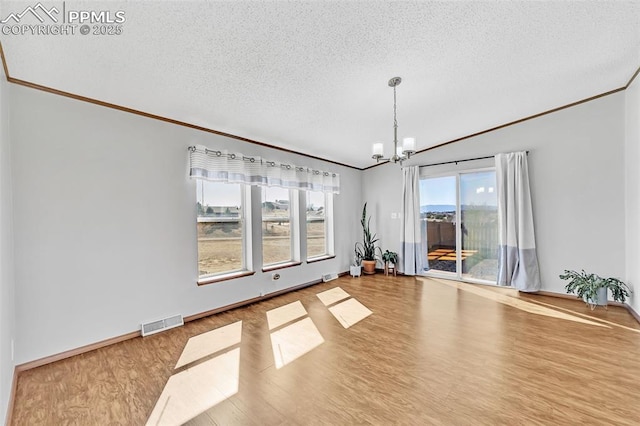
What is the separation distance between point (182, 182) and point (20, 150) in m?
1.40

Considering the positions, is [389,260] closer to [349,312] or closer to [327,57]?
[349,312]

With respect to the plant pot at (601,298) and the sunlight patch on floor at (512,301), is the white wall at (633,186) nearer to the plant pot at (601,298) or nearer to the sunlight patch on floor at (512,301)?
the plant pot at (601,298)

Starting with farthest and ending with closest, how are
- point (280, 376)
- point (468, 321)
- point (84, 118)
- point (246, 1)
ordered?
point (468, 321), point (84, 118), point (280, 376), point (246, 1)

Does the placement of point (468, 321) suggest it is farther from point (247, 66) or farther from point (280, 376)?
point (247, 66)

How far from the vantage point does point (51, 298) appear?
2.47 m

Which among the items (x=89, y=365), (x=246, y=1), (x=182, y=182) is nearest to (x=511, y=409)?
(x=246, y=1)

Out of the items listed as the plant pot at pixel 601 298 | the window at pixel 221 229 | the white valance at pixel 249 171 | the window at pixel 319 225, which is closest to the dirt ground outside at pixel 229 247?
the window at pixel 221 229

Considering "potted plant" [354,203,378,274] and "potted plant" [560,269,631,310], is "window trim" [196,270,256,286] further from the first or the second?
"potted plant" [560,269,631,310]

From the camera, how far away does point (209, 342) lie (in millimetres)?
2877

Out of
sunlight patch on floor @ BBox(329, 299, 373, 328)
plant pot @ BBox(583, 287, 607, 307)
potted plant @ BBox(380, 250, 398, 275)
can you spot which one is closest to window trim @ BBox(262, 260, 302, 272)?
sunlight patch on floor @ BBox(329, 299, 373, 328)

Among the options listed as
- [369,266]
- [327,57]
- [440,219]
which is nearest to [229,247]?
[327,57]

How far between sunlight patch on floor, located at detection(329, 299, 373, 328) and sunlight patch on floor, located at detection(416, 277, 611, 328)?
2.07m

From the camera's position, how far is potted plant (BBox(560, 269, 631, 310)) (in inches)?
142

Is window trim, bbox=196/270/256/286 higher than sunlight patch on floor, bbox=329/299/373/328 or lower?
higher
